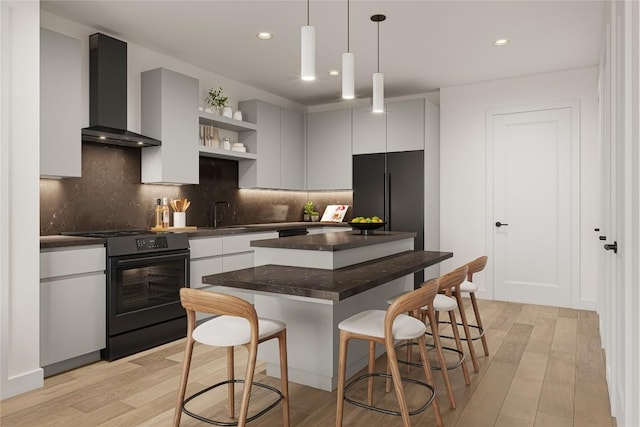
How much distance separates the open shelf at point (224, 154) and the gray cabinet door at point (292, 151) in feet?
2.08

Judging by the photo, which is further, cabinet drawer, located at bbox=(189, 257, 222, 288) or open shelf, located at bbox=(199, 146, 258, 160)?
open shelf, located at bbox=(199, 146, 258, 160)

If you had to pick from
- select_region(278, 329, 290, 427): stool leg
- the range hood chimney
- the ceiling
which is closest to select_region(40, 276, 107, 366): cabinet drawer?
the range hood chimney

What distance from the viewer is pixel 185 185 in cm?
494

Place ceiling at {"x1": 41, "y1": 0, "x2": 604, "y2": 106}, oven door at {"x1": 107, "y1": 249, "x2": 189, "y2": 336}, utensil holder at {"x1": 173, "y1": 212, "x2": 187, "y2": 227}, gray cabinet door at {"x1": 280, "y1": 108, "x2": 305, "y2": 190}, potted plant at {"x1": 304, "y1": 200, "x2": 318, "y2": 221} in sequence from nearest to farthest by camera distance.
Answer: oven door at {"x1": 107, "y1": 249, "x2": 189, "y2": 336}
ceiling at {"x1": 41, "y1": 0, "x2": 604, "y2": 106}
utensil holder at {"x1": 173, "y1": 212, "x2": 187, "y2": 227}
gray cabinet door at {"x1": 280, "y1": 108, "x2": 305, "y2": 190}
potted plant at {"x1": 304, "y1": 200, "x2": 318, "y2": 221}

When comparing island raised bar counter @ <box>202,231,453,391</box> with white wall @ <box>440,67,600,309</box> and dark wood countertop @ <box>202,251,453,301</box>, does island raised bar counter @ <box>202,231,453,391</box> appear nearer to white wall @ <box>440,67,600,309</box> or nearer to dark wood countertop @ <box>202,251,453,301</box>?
dark wood countertop @ <box>202,251,453,301</box>

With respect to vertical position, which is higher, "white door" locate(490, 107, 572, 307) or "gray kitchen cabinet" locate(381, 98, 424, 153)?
"gray kitchen cabinet" locate(381, 98, 424, 153)

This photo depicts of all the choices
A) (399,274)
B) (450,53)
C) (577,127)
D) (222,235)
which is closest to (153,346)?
(222,235)

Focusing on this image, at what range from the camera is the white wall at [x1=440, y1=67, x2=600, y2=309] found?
502 centimetres

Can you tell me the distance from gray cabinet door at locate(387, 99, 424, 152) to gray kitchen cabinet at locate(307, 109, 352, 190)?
62 centimetres

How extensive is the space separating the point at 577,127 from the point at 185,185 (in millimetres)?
4437

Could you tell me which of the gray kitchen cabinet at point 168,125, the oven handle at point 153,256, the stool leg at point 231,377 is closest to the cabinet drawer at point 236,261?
the oven handle at point 153,256

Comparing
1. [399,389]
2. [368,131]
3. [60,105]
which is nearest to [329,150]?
[368,131]

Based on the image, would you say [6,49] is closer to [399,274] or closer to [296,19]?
[296,19]

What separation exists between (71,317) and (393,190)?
385cm
